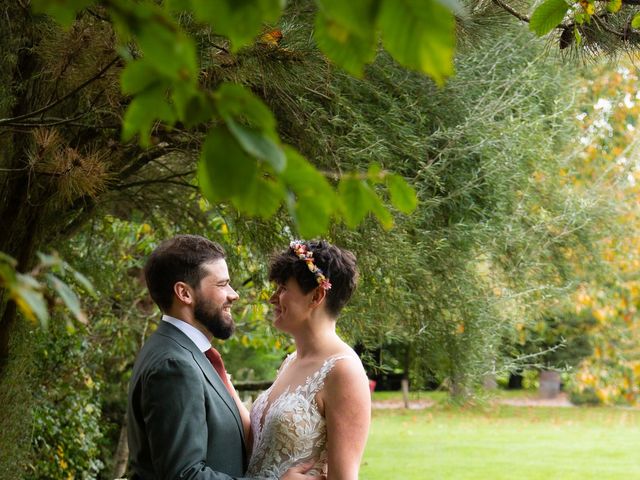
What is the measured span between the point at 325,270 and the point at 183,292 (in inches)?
15.4

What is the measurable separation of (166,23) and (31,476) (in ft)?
17.7

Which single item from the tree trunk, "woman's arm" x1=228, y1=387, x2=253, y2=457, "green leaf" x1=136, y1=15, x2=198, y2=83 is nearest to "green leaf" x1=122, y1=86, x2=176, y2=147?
"green leaf" x1=136, y1=15, x2=198, y2=83

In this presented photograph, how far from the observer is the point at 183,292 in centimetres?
248

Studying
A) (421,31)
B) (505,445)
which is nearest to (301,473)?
(421,31)

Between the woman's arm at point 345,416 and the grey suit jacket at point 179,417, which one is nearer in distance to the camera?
the grey suit jacket at point 179,417

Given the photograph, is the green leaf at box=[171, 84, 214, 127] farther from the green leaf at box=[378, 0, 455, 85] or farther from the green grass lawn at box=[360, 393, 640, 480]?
the green grass lawn at box=[360, 393, 640, 480]

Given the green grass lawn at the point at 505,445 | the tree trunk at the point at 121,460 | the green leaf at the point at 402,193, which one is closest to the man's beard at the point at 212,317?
the green leaf at the point at 402,193

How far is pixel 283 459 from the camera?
8.14 feet

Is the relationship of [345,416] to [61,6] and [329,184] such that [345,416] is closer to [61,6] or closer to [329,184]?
[329,184]

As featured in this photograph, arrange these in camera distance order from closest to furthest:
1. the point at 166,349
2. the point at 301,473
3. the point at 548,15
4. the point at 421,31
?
the point at 421,31 < the point at 548,15 < the point at 166,349 < the point at 301,473

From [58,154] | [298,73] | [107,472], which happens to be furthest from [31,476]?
[298,73]

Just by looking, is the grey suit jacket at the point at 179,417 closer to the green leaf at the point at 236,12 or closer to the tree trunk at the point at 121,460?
the green leaf at the point at 236,12

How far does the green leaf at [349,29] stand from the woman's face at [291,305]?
1.58m

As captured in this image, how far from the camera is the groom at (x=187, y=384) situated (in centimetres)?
220
